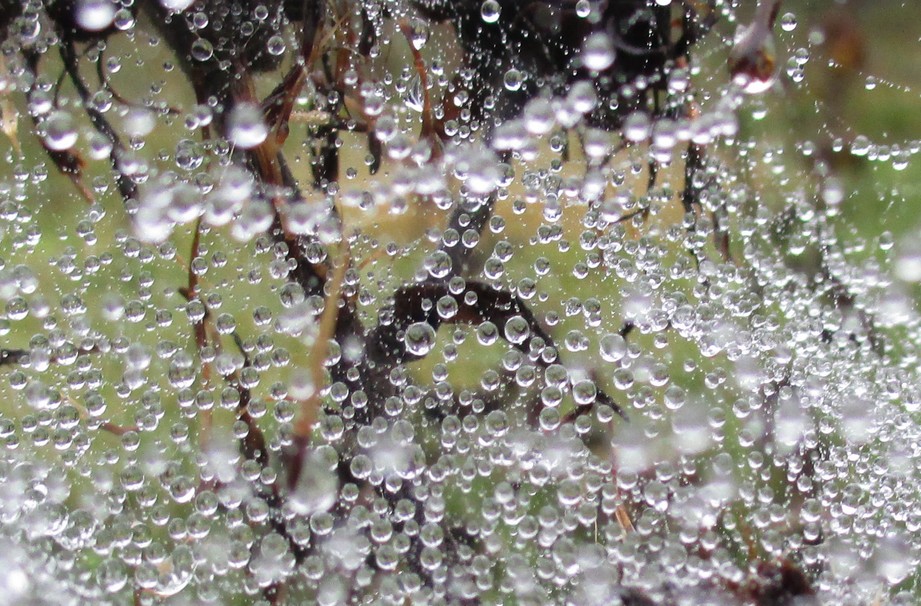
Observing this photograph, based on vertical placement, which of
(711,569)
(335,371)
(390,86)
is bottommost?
(711,569)

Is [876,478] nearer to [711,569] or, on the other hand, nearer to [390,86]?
[711,569]

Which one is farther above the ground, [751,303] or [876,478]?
[751,303]

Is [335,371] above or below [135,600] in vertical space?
above

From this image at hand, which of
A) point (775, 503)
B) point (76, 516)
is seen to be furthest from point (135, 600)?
point (775, 503)

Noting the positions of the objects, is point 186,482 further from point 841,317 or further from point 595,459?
point 841,317

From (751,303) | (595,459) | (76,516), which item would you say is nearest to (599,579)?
(595,459)

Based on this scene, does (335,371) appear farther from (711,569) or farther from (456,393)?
(711,569)
